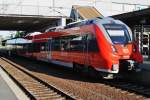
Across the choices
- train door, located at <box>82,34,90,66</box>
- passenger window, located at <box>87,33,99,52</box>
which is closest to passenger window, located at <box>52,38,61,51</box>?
train door, located at <box>82,34,90,66</box>

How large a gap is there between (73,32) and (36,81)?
3.66 meters

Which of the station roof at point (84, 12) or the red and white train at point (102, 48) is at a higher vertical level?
the station roof at point (84, 12)

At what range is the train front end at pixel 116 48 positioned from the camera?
17031 mm

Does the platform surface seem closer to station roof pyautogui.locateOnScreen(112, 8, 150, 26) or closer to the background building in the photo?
station roof pyautogui.locateOnScreen(112, 8, 150, 26)

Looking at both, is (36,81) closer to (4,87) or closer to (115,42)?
(4,87)

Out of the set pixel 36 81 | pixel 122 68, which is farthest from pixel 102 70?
pixel 36 81

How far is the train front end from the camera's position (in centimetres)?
1703

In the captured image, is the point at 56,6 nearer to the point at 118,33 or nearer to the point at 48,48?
the point at 48,48

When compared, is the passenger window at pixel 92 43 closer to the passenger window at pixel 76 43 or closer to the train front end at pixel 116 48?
the train front end at pixel 116 48

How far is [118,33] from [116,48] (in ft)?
3.28

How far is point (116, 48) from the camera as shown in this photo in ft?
56.9

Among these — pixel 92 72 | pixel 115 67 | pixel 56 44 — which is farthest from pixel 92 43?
pixel 56 44

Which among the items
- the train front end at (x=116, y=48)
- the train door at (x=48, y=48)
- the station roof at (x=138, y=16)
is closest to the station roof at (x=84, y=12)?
the train door at (x=48, y=48)

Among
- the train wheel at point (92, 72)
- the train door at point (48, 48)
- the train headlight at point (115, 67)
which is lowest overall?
the train wheel at point (92, 72)
